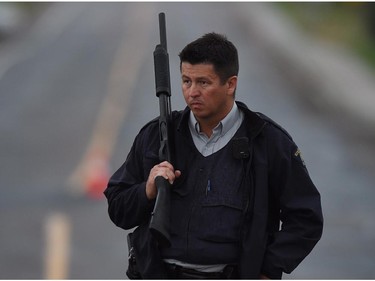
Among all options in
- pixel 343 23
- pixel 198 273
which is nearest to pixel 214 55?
pixel 198 273

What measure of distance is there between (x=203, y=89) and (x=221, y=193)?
419 millimetres

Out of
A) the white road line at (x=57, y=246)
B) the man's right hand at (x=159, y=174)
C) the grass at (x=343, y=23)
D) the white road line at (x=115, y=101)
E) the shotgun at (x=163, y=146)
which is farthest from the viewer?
the grass at (x=343, y=23)

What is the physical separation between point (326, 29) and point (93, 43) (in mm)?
7965

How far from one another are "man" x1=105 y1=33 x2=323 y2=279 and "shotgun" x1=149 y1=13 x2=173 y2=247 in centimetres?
5

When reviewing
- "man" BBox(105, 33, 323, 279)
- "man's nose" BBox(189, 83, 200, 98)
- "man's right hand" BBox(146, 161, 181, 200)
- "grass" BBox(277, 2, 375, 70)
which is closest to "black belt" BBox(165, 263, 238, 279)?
"man" BBox(105, 33, 323, 279)

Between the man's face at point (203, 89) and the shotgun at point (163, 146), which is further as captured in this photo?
the man's face at point (203, 89)

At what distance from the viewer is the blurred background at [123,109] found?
988 centimetres

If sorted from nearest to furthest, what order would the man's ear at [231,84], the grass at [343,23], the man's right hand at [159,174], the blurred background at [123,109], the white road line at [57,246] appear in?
1. the man's right hand at [159,174]
2. the man's ear at [231,84]
3. the white road line at [57,246]
4. the blurred background at [123,109]
5. the grass at [343,23]

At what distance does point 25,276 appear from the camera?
8.64 m

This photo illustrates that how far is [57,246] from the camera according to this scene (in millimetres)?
9797

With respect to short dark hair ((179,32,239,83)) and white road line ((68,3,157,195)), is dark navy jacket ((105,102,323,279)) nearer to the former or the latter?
short dark hair ((179,32,239,83))

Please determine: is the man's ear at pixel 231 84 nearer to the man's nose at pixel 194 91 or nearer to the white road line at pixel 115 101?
the man's nose at pixel 194 91

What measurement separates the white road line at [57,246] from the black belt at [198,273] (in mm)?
5132

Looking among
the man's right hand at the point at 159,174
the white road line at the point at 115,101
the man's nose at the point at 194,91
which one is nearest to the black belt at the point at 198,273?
the man's right hand at the point at 159,174
